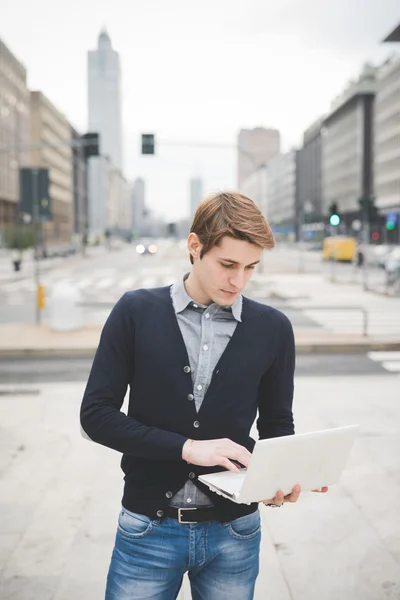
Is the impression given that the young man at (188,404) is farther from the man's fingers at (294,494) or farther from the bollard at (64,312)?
A: the bollard at (64,312)

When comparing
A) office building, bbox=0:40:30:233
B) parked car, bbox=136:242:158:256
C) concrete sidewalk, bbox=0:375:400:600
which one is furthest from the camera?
office building, bbox=0:40:30:233

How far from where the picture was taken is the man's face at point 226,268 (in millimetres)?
2359

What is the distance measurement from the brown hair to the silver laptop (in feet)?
2.10

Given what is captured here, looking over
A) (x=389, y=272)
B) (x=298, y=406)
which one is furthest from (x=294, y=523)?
(x=389, y=272)

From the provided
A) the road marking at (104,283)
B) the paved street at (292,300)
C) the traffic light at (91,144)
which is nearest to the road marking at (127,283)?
the paved street at (292,300)

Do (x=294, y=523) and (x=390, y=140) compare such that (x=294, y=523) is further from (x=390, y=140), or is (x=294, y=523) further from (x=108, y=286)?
(x=390, y=140)

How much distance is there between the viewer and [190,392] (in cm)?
239

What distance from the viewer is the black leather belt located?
2.39 m

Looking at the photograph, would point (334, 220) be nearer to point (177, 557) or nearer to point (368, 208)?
point (368, 208)

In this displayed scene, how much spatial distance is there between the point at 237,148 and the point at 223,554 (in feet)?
106

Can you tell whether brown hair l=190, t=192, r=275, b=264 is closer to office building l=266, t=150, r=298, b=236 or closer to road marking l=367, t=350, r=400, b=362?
road marking l=367, t=350, r=400, b=362

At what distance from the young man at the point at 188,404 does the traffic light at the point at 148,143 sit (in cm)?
2725

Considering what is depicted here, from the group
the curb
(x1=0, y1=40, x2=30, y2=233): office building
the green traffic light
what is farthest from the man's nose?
(x1=0, y1=40, x2=30, y2=233): office building

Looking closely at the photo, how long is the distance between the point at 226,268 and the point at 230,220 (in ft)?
0.55
